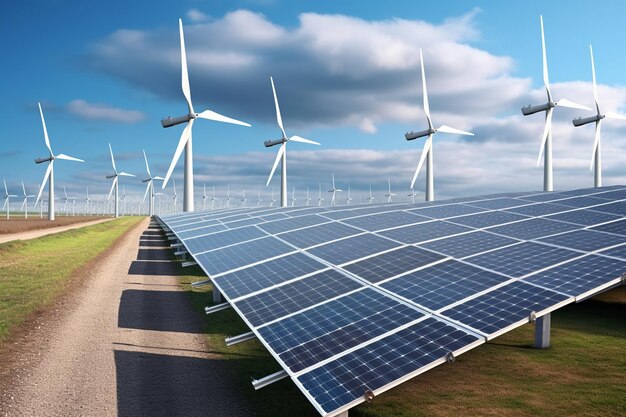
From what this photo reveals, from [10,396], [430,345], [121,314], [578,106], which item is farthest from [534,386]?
[578,106]

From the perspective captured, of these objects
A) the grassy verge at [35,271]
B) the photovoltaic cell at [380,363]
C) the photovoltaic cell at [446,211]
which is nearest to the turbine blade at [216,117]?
the grassy verge at [35,271]

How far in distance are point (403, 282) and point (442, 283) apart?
1.39 m

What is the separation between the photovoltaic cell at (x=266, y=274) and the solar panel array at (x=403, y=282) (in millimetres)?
73

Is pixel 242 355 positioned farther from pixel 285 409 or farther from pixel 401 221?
pixel 401 221

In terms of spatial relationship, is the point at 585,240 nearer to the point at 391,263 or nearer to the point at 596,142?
the point at 391,263

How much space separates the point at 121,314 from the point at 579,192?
32740 mm

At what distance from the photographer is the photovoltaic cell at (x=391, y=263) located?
64.4ft

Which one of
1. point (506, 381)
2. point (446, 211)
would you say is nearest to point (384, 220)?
point (446, 211)

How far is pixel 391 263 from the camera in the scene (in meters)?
20.9

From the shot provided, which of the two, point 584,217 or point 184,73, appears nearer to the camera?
point 584,217

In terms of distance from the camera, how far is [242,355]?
22.2 metres

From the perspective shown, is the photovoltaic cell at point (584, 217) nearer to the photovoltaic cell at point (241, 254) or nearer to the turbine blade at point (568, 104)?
the photovoltaic cell at point (241, 254)

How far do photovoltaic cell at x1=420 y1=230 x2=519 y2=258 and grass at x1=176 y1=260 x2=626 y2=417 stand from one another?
4.45 meters

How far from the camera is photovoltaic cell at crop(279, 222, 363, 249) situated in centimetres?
2793
